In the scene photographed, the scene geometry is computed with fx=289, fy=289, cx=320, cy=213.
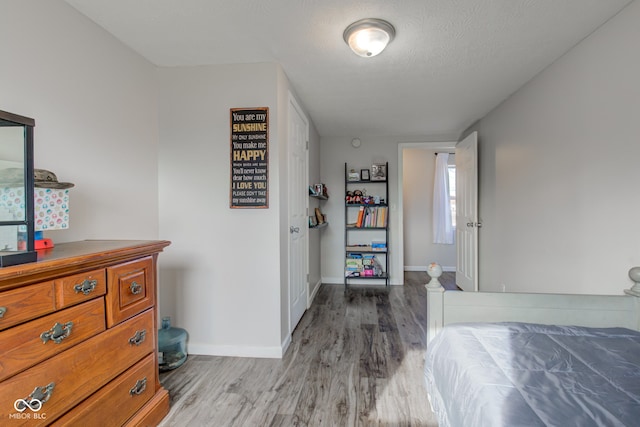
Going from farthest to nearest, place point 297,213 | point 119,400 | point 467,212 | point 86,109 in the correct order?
point 467,212
point 297,213
point 86,109
point 119,400

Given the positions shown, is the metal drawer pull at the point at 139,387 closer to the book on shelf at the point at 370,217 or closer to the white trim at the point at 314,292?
the white trim at the point at 314,292

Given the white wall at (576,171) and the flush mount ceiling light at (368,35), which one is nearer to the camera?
the white wall at (576,171)

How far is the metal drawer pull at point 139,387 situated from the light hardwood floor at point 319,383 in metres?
0.27

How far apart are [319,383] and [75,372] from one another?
50.8 inches

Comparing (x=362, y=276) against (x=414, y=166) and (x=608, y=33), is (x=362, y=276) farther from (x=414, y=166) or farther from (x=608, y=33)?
(x=608, y=33)

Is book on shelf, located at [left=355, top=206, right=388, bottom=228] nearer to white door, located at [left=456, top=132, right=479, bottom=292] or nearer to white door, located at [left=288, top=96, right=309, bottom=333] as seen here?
white door, located at [left=456, top=132, right=479, bottom=292]

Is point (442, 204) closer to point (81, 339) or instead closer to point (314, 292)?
point (314, 292)

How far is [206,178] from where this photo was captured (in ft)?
7.16

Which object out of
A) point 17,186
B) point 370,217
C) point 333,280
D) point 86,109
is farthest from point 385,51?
point 333,280

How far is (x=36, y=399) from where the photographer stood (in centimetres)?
94

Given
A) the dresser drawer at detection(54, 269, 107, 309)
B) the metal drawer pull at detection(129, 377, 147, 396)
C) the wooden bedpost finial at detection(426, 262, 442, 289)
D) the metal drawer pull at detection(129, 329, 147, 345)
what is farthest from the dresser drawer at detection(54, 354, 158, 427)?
the wooden bedpost finial at detection(426, 262, 442, 289)

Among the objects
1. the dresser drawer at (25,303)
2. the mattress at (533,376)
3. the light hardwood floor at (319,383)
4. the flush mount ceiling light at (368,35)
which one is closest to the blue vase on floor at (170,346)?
the light hardwood floor at (319,383)

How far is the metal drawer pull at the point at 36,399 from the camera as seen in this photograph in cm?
89

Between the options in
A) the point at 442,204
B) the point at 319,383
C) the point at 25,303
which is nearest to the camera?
the point at 25,303
